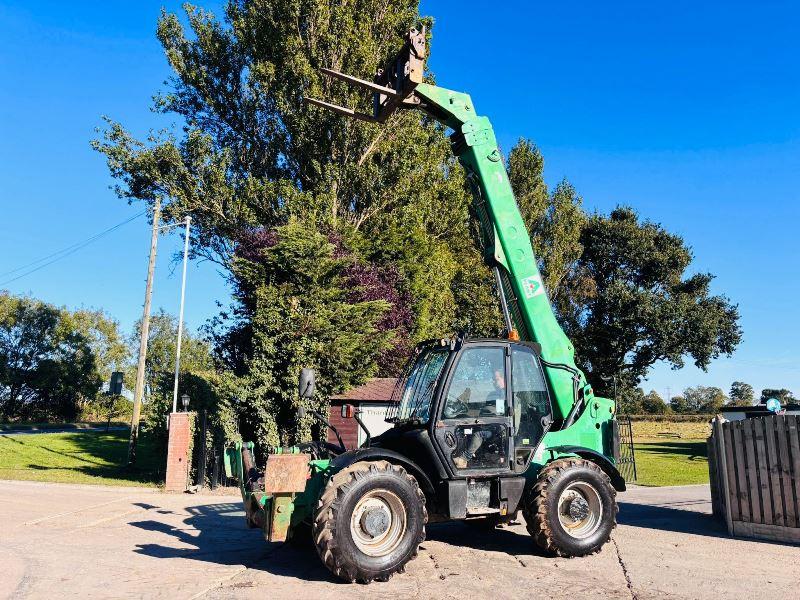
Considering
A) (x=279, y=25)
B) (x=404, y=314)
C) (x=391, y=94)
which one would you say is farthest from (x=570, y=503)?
(x=279, y=25)

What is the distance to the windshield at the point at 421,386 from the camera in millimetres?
6938

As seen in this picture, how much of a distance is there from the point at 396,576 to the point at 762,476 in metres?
5.32

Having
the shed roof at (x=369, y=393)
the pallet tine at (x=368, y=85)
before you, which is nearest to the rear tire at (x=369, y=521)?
the pallet tine at (x=368, y=85)

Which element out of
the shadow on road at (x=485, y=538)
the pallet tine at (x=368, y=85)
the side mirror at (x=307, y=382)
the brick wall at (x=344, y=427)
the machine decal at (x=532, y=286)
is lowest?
the shadow on road at (x=485, y=538)

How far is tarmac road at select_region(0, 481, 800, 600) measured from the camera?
571cm

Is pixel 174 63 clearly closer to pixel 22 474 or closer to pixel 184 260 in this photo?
pixel 184 260

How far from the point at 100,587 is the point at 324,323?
965cm

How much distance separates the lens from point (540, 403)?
7.28 m

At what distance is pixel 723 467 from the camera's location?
28.6 ft

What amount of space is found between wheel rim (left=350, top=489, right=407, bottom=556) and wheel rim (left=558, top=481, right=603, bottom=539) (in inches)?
80.4

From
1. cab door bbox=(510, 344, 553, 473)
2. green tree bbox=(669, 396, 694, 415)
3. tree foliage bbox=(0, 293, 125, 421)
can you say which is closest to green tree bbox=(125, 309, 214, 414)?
tree foliage bbox=(0, 293, 125, 421)

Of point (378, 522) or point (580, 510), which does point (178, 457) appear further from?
point (580, 510)

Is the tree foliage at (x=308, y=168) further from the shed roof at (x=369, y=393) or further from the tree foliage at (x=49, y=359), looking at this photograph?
the tree foliage at (x=49, y=359)

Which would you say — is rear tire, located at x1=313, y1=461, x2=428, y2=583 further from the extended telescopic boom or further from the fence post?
the fence post
